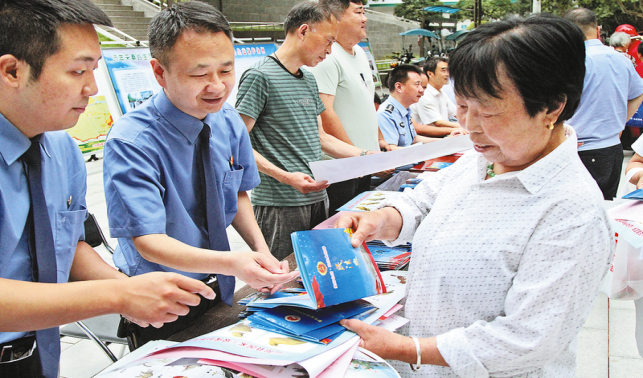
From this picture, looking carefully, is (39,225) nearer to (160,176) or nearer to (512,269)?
(160,176)

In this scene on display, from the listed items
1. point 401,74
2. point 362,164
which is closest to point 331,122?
point 362,164

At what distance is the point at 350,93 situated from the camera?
298cm

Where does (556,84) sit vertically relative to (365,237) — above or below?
above

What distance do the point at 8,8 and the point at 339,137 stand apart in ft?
6.59

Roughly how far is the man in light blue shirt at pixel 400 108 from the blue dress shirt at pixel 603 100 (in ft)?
4.30

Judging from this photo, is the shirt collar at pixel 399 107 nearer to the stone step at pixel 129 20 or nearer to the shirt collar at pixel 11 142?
the shirt collar at pixel 11 142

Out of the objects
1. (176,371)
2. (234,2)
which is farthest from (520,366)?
(234,2)

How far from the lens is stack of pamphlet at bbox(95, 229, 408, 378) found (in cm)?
95

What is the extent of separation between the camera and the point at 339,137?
9.14 feet

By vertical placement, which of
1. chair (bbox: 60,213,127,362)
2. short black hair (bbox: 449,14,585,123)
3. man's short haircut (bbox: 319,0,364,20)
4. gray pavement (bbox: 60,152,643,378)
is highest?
man's short haircut (bbox: 319,0,364,20)

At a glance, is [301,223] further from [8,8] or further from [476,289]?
[8,8]

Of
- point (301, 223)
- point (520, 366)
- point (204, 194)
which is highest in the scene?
point (204, 194)

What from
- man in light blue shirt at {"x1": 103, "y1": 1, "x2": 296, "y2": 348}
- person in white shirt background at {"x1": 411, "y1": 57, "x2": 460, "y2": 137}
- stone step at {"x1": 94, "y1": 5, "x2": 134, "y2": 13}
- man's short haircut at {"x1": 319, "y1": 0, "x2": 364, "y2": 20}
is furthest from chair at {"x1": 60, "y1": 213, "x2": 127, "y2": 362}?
stone step at {"x1": 94, "y1": 5, "x2": 134, "y2": 13}

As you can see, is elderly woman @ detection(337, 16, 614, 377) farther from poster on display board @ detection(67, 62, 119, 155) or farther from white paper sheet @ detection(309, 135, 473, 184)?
poster on display board @ detection(67, 62, 119, 155)
